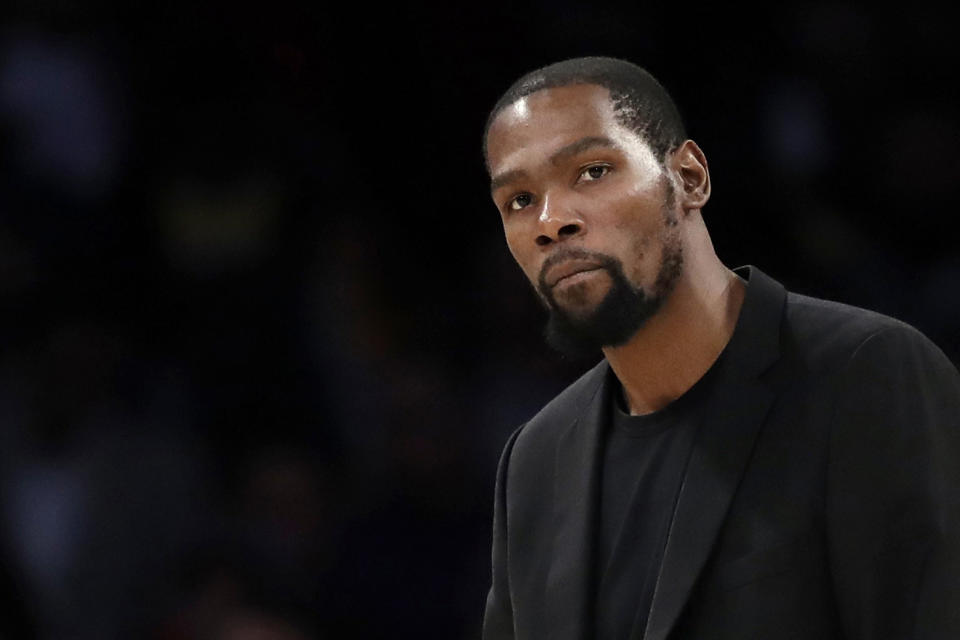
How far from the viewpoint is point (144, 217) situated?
14.4 feet

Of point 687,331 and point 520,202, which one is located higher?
point 520,202

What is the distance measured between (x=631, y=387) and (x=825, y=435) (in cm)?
37

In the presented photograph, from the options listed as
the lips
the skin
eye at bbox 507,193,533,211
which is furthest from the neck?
eye at bbox 507,193,533,211

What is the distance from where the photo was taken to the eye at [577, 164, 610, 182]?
76.9 inches

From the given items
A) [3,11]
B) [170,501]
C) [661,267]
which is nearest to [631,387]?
[661,267]

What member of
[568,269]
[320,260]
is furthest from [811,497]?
[320,260]

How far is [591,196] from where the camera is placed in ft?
6.36

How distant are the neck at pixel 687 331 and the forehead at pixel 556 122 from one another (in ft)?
0.68

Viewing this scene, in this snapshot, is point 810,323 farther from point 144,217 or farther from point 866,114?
point 144,217

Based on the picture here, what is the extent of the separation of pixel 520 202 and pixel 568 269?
5.6 inches

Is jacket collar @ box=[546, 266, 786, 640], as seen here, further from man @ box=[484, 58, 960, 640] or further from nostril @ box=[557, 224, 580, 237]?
nostril @ box=[557, 224, 580, 237]

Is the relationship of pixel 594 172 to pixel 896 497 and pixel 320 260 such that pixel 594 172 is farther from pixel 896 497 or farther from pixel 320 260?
pixel 320 260

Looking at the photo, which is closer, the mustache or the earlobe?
the mustache

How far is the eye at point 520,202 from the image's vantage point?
2.01 m
